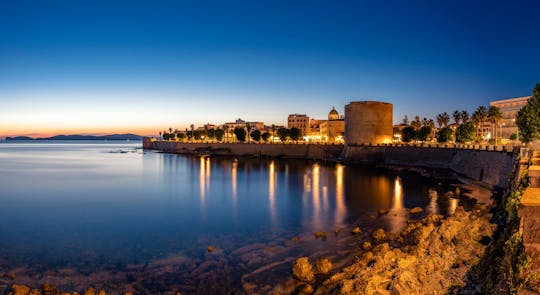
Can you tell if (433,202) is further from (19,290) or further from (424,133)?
(424,133)

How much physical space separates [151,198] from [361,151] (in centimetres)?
3429

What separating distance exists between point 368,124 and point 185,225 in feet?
141

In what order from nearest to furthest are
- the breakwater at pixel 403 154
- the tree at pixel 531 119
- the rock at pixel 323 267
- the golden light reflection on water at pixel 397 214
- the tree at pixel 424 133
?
1. the rock at pixel 323 267
2. the golden light reflection on water at pixel 397 214
3. the breakwater at pixel 403 154
4. the tree at pixel 531 119
5. the tree at pixel 424 133

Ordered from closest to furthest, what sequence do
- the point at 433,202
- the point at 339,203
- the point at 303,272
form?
the point at 303,272 < the point at 433,202 < the point at 339,203

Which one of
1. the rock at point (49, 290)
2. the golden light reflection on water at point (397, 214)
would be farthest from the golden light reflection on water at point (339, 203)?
the rock at point (49, 290)

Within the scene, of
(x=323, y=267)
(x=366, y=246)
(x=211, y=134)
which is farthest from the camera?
(x=211, y=134)

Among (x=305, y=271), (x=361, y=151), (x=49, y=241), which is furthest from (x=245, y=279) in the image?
(x=361, y=151)

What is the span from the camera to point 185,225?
18.4 metres

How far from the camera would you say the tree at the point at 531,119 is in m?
27.9

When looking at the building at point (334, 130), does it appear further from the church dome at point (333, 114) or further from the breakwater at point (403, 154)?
the breakwater at point (403, 154)

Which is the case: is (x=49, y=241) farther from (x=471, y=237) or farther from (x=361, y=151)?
(x=361, y=151)

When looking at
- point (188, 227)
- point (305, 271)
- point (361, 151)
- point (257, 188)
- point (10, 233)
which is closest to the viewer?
point (305, 271)

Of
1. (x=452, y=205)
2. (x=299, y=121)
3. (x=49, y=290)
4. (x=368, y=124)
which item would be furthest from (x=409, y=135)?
(x=299, y=121)

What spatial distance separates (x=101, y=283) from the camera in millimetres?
10875
